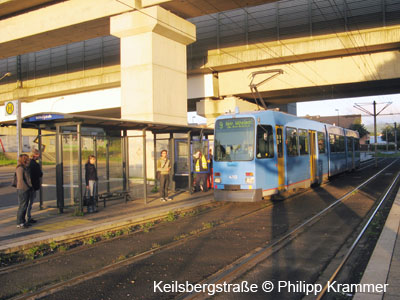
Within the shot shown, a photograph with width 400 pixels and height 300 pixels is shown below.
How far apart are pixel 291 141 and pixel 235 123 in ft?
9.18

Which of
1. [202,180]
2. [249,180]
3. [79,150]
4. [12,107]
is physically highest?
[12,107]

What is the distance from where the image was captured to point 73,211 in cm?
1160

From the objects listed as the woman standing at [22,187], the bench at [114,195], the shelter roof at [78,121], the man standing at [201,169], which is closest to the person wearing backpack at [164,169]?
the shelter roof at [78,121]

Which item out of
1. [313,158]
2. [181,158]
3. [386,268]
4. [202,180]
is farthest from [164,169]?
[386,268]

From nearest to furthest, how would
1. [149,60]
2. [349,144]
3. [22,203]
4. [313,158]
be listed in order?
[22,203]
[313,158]
[149,60]
[349,144]

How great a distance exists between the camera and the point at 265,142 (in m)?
12.5

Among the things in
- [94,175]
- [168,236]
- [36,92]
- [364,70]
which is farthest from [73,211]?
[36,92]

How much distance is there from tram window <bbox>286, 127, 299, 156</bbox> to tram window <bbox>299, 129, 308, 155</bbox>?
0.65 metres

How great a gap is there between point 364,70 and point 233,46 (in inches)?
305

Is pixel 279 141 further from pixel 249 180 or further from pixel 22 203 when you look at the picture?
pixel 22 203

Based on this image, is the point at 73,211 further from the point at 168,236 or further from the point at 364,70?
the point at 364,70

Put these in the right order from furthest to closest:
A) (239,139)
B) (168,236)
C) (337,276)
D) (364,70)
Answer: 1. (364,70)
2. (239,139)
3. (168,236)
4. (337,276)

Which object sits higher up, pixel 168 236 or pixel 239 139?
pixel 239 139

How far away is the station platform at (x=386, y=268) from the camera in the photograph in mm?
4621
